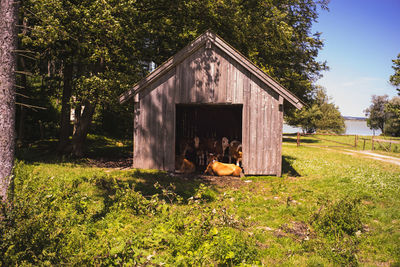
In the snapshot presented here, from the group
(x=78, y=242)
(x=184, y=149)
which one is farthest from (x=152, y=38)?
(x=78, y=242)

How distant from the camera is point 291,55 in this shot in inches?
1077

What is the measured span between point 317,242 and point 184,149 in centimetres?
1173

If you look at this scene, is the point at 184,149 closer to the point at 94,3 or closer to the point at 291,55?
the point at 94,3

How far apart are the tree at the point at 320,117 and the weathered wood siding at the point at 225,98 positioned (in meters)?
34.1

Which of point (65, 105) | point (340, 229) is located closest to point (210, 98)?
point (340, 229)

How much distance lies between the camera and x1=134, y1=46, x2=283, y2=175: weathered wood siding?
13391 millimetres

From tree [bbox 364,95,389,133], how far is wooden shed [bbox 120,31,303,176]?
7200cm

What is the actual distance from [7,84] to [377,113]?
274 ft

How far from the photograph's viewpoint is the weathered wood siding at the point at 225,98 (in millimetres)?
13391

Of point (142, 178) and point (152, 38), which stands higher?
point (152, 38)

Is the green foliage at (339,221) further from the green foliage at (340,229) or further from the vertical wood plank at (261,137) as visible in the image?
the vertical wood plank at (261,137)

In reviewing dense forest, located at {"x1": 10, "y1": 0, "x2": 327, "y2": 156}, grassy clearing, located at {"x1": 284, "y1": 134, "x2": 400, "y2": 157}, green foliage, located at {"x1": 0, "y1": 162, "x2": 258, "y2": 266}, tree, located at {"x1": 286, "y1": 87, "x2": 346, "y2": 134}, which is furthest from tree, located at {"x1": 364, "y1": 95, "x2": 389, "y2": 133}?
green foliage, located at {"x1": 0, "y1": 162, "x2": 258, "y2": 266}

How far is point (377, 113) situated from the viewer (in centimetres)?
7312

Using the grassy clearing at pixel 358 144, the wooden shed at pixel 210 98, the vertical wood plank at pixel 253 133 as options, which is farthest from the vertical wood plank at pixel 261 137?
the grassy clearing at pixel 358 144
